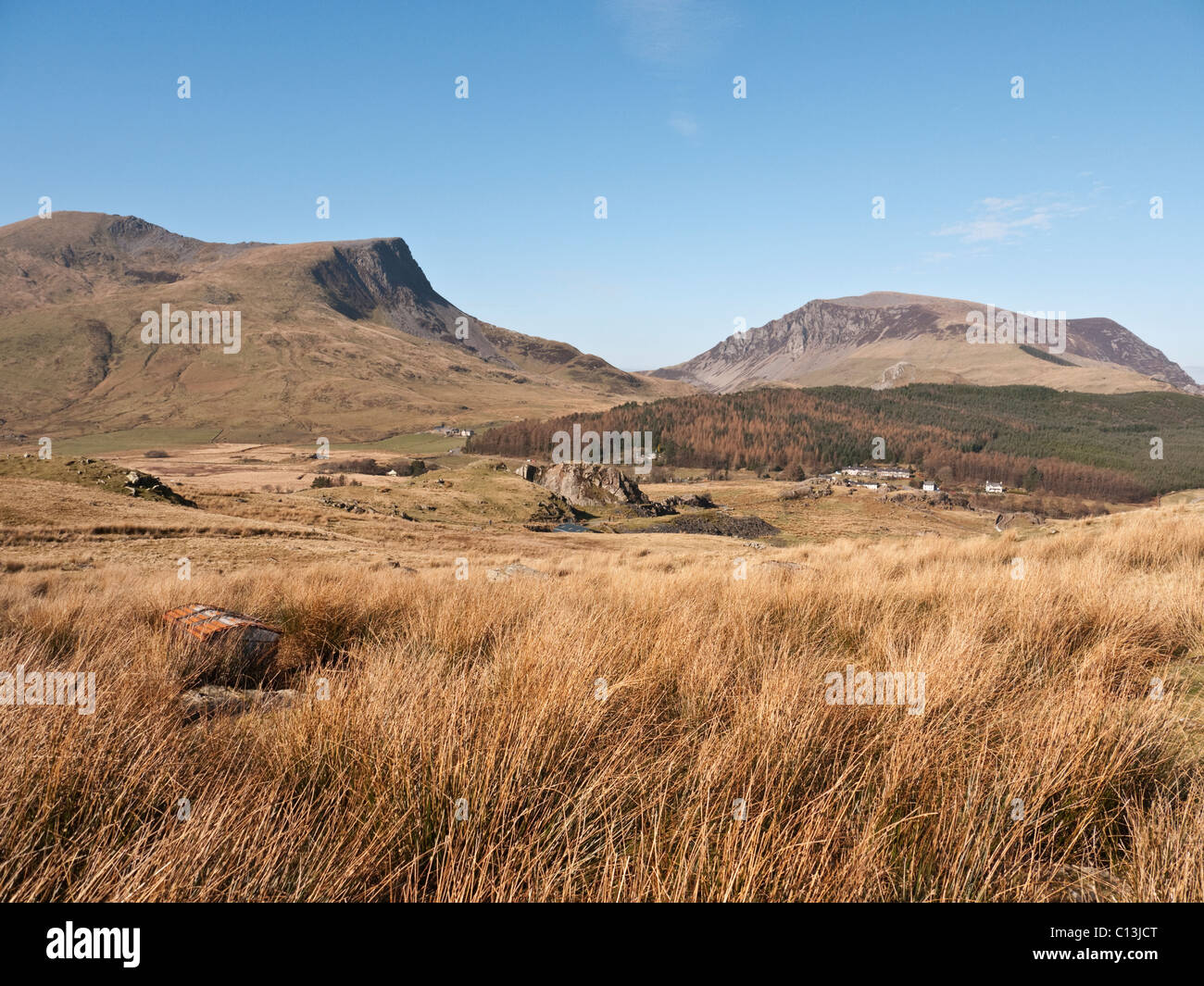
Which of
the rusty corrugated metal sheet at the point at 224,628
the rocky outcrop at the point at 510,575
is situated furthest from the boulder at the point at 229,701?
the rocky outcrop at the point at 510,575

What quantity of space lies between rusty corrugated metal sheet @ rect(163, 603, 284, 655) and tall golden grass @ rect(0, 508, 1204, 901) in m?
0.38

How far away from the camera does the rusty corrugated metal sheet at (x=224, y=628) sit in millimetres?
4840

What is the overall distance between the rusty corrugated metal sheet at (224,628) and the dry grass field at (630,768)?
0.24 metres

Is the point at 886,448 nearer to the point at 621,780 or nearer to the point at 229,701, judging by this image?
the point at 229,701

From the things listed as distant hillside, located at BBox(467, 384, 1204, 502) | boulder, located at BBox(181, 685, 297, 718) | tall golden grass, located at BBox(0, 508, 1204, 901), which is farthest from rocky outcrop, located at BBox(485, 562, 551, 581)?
distant hillside, located at BBox(467, 384, 1204, 502)

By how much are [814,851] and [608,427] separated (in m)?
180

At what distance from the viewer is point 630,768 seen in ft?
8.87

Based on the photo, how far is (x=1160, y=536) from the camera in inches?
369

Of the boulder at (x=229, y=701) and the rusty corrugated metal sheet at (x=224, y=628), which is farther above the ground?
the rusty corrugated metal sheet at (x=224, y=628)

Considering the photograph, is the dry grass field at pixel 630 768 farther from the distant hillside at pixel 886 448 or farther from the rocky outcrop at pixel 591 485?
the distant hillside at pixel 886 448

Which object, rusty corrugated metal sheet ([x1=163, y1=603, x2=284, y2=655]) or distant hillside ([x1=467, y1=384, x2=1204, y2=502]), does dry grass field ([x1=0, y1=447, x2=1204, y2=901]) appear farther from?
distant hillside ([x1=467, y1=384, x2=1204, y2=502])

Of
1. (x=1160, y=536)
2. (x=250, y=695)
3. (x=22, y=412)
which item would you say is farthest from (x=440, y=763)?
(x=22, y=412)

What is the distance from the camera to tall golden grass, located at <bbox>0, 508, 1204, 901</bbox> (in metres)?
2.04
